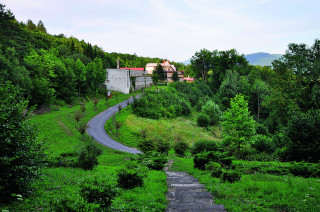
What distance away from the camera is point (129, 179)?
9.85 metres

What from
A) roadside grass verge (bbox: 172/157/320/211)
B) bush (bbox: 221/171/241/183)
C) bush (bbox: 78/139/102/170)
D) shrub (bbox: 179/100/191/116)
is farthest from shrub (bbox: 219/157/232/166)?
shrub (bbox: 179/100/191/116)

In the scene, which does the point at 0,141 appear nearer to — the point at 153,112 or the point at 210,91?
the point at 153,112

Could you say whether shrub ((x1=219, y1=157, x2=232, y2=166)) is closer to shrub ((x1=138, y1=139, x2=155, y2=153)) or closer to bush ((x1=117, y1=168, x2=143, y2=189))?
bush ((x1=117, y1=168, x2=143, y2=189))

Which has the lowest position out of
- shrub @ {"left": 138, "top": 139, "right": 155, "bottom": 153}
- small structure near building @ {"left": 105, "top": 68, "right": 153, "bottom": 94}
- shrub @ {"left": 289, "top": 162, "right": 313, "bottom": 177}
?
shrub @ {"left": 138, "top": 139, "right": 155, "bottom": 153}

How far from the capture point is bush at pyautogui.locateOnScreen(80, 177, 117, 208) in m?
6.61

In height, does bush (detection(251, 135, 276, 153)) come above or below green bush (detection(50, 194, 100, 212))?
below

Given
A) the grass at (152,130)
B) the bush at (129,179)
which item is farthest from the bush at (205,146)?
the bush at (129,179)

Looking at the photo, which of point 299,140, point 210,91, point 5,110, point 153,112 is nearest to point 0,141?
point 5,110

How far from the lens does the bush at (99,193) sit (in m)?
6.61

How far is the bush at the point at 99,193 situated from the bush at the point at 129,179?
291cm

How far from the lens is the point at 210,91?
269ft

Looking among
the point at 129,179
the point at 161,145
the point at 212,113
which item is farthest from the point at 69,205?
the point at 212,113

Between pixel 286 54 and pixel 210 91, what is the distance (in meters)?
45.1

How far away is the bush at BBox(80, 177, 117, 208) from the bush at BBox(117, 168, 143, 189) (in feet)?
9.55
